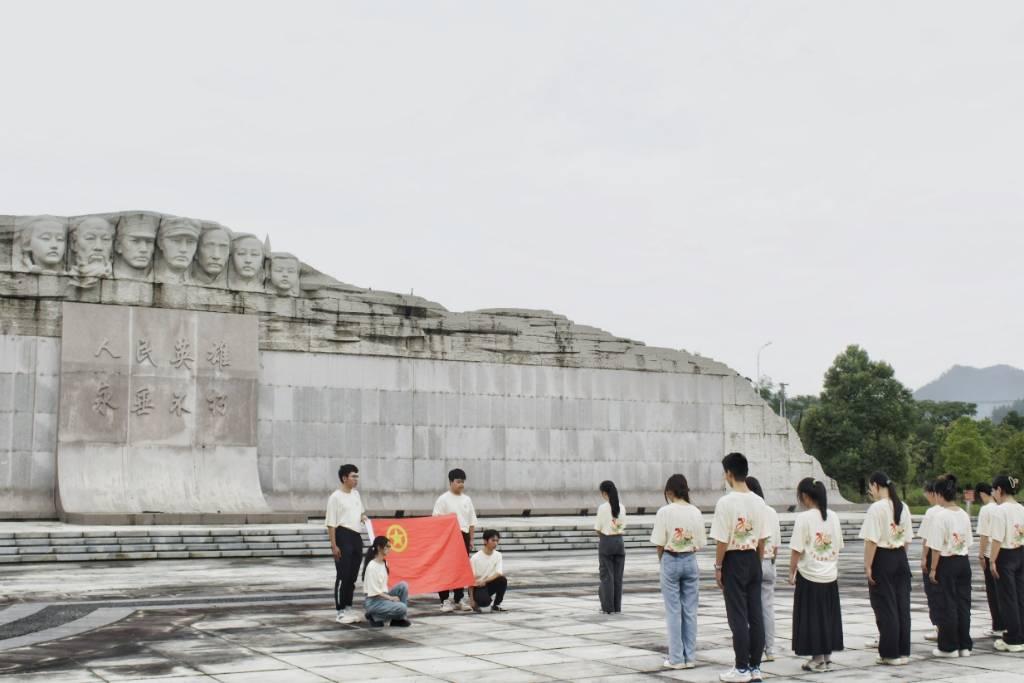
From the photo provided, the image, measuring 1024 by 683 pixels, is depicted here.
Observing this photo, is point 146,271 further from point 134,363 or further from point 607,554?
point 607,554

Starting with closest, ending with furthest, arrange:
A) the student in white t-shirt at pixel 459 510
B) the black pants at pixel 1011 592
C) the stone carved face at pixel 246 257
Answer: the black pants at pixel 1011 592
the student in white t-shirt at pixel 459 510
the stone carved face at pixel 246 257

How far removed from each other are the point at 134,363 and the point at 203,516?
3.26m

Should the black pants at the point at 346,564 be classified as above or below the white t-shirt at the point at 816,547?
below

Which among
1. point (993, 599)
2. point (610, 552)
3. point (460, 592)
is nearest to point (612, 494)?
point (610, 552)

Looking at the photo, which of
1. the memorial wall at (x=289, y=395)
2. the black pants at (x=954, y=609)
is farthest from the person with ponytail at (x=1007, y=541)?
the memorial wall at (x=289, y=395)

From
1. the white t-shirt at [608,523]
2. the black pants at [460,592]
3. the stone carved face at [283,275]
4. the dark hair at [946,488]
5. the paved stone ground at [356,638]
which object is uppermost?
the stone carved face at [283,275]

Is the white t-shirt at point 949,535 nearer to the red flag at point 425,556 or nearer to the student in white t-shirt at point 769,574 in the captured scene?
the student in white t-shirt at point 769,574

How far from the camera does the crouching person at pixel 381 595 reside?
880cm

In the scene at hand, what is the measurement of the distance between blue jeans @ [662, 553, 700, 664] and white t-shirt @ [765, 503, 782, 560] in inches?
21.1

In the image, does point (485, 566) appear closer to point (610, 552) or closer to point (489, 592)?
point (489, 592)

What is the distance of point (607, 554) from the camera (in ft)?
32.1

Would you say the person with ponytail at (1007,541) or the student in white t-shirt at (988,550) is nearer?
the person with ponytail at (1007,541)

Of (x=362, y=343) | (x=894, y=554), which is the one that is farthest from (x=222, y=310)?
(x=894, y=554)

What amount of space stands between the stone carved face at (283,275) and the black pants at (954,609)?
15.5m
